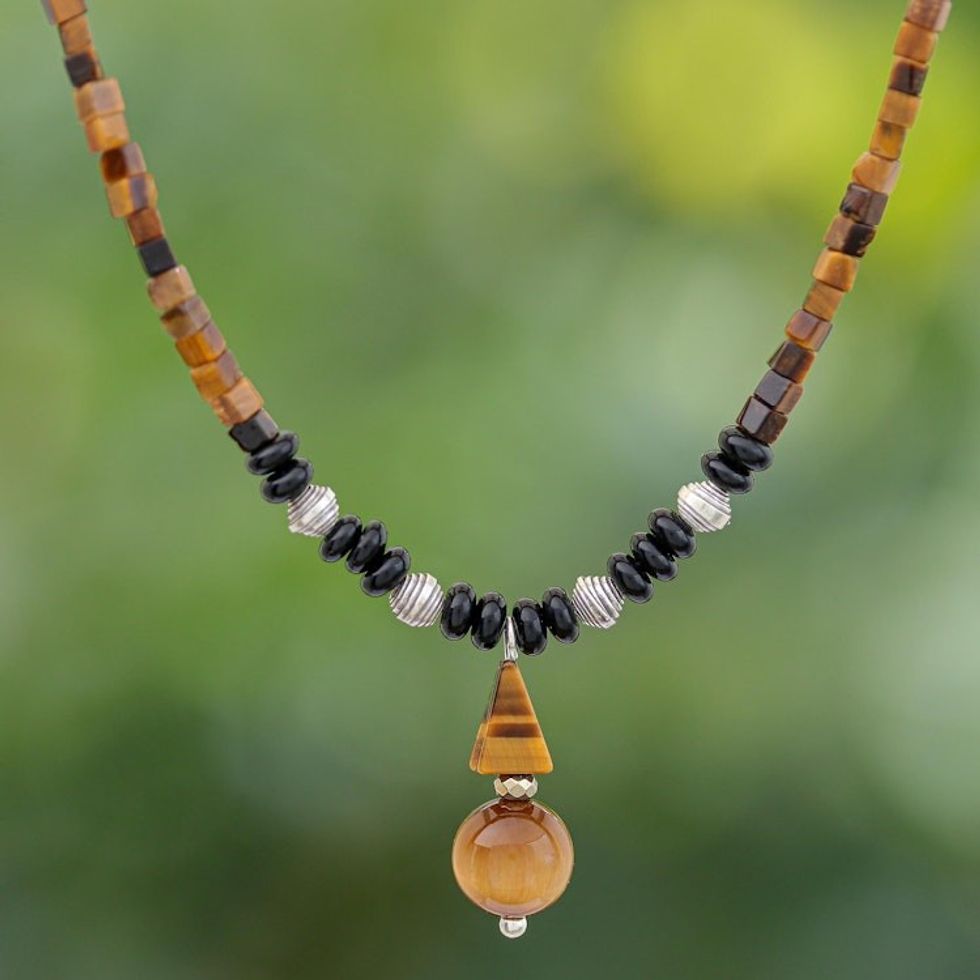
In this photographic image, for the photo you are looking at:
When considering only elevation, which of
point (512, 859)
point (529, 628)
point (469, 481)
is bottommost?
point (512, 859)

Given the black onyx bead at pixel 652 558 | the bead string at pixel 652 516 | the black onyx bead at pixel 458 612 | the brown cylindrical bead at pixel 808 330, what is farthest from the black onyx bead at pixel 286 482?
the brown cylindrical bead at pixel 808 330

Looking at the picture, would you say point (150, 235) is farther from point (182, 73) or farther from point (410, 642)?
point (410, 642)

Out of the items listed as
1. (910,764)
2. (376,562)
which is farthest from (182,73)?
(910,764)

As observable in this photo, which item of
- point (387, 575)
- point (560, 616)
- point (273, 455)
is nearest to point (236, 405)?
point (273, 455)

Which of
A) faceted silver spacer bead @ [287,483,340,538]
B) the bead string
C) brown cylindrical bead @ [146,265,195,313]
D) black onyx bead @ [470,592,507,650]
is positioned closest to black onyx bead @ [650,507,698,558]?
the bead string

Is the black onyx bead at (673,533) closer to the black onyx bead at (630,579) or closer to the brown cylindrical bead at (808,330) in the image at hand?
the black onyx bead at (630,579)

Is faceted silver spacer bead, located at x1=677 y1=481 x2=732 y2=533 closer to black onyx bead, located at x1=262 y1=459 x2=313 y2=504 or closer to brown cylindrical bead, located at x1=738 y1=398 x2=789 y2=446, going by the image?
brown cylindrical bead, located at x1=738 y1=398 x2=789 y2=446

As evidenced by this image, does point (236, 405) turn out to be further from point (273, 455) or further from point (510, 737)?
point (510, 737)
